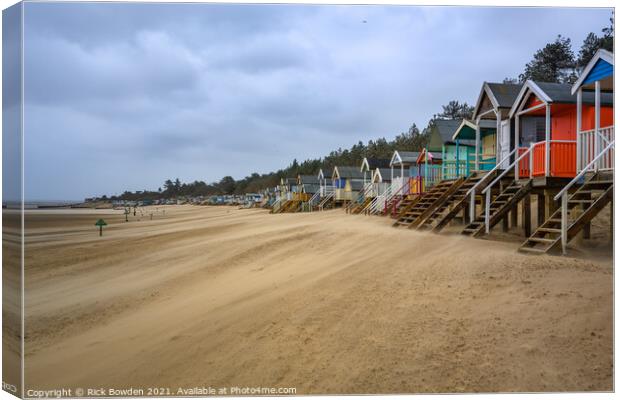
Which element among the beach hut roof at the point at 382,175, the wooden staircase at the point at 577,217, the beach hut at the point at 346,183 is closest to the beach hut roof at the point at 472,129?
the wooden staircase at the point at 577,217

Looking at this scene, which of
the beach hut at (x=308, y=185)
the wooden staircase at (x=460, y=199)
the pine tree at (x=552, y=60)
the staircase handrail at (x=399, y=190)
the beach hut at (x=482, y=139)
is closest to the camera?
the pine tree at (x=552, y=60)

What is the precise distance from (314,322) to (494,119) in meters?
12.1

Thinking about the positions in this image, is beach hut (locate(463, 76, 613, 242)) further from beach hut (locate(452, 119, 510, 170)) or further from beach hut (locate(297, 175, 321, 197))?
beach hut (locate(297, 175, 321, 197))

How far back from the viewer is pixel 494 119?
14719 mm

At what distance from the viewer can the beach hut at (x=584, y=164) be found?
7.26 meters

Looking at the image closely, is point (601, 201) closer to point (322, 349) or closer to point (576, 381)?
point (576, 381)

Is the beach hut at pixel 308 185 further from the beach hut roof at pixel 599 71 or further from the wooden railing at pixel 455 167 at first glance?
the beach hut roof at pixel 599 71

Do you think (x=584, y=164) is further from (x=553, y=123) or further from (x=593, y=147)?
(x=553, y=123)

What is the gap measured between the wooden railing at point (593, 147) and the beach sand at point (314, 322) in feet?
8.89

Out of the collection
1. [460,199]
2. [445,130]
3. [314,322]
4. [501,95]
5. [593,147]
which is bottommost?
[314,322]

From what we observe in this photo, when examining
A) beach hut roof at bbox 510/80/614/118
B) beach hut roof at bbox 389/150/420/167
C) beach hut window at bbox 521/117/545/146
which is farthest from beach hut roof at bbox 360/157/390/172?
beach hut roof at bbox 510/80/614/118

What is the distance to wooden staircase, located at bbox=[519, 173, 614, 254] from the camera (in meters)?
7.22

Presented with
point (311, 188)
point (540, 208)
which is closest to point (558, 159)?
point (540, 208)

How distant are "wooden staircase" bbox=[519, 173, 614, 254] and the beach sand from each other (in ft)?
2.61
